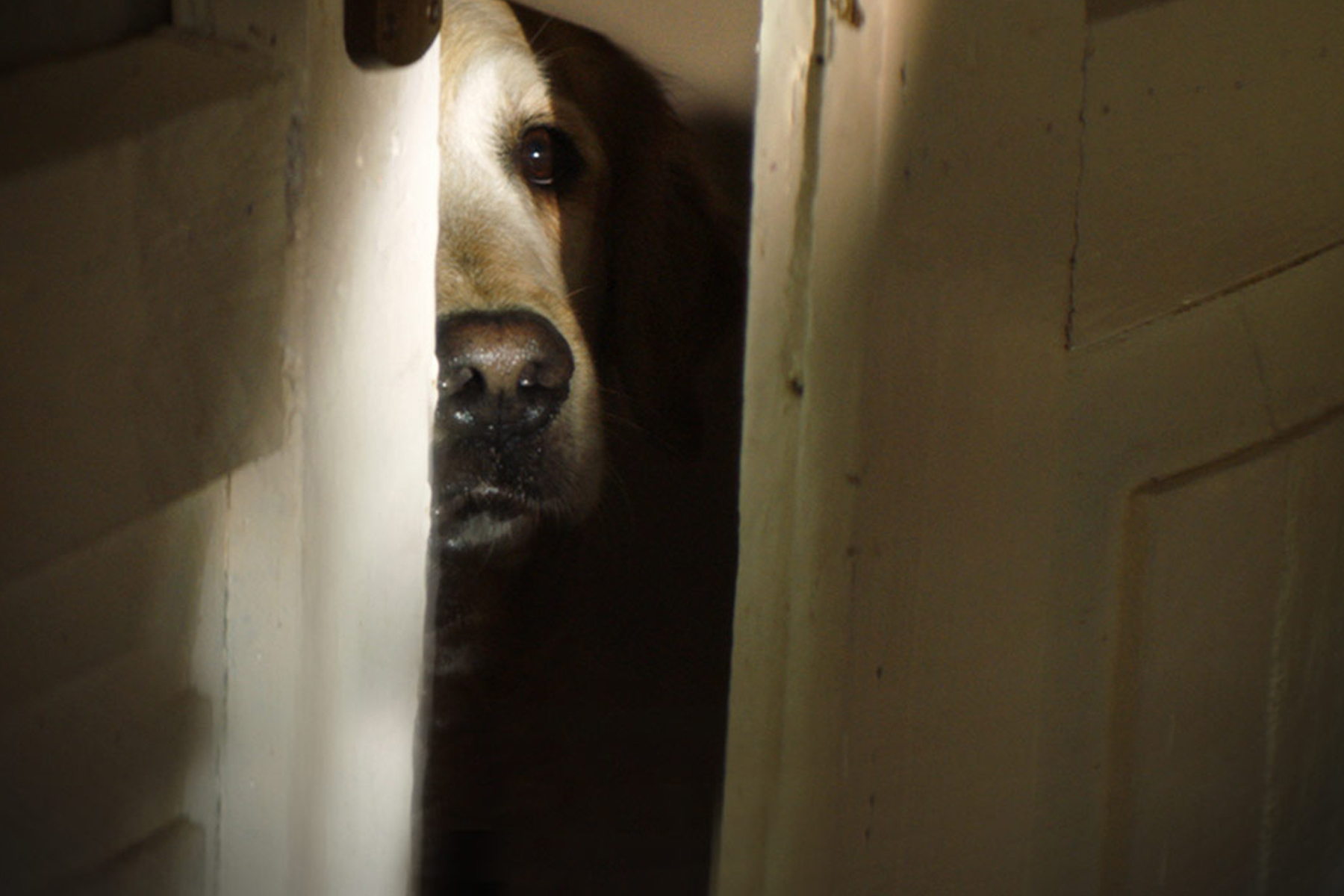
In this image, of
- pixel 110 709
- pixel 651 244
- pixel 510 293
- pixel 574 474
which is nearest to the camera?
pixel 110 709

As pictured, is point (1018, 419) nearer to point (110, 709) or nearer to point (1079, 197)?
point (1079, 197)

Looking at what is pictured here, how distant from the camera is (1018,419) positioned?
0.81 metres

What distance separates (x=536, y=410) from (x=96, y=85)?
1.02m

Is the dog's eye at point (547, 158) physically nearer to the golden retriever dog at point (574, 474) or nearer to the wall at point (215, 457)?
the golden retriever dog at point (574, 474)

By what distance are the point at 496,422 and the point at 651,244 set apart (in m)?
0.74

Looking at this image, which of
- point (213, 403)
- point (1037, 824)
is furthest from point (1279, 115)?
point (213, 403)

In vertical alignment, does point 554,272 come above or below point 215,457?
above

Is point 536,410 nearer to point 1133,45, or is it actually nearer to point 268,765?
point 268,765

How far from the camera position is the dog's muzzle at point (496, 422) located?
1551 millimetres

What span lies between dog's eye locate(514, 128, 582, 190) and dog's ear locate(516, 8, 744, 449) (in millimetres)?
100

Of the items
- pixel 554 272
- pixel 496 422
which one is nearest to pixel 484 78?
pixel 554 272

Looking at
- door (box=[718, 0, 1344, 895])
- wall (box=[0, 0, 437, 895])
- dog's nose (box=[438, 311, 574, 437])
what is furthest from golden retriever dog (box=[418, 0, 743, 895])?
door (box=[718, 0, 1344, 895])

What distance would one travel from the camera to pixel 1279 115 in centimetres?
87

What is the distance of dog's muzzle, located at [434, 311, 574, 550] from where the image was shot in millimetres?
1551
